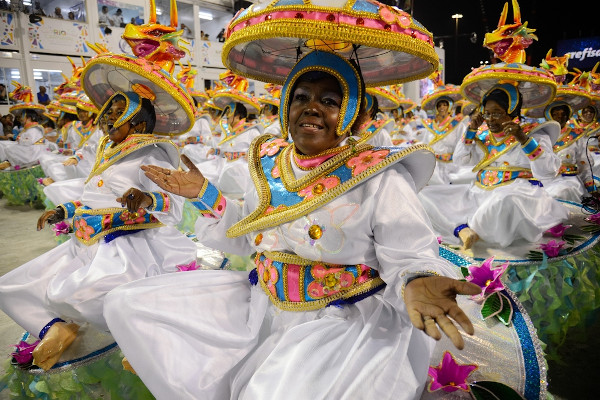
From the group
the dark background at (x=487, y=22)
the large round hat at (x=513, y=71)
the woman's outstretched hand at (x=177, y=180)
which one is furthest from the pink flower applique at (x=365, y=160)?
the dark background at (x=487, y=22)

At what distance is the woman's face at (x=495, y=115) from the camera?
331 cm

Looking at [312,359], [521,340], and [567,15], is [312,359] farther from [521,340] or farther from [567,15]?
[567,15]

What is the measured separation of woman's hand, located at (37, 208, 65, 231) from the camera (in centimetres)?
243

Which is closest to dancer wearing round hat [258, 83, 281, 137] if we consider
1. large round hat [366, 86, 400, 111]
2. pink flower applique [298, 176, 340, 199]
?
large round hat [366, 86, 400, 111]

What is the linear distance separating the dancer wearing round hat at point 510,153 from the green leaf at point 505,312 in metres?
1.67

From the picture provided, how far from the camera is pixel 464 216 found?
12.9 ft

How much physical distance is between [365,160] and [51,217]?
1.99 meters

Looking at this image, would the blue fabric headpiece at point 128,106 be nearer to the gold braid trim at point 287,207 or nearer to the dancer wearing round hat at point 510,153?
the gold braid trim at point 287,207

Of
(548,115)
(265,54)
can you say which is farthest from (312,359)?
(548,115)

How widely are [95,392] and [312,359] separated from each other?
52.6 inches

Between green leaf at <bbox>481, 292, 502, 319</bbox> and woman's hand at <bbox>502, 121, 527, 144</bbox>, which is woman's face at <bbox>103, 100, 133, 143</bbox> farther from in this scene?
woman's hand at <bbox>502, 121, 527, 144</bbox>

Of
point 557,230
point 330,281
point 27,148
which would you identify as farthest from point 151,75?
point 27,148

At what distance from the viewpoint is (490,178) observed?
12.4 ft

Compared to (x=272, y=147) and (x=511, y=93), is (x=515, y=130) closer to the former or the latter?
(x=511, y=93)
